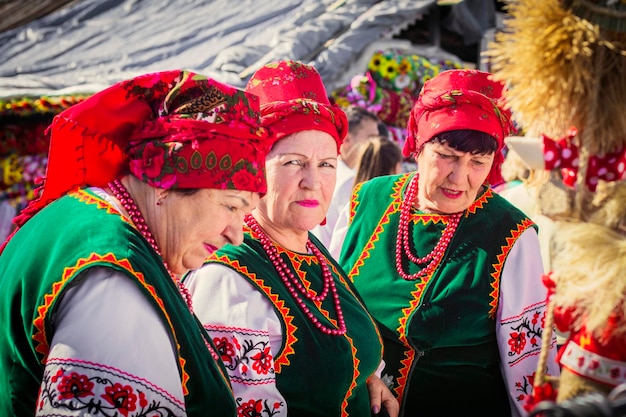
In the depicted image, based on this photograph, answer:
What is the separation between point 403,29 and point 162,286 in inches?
280

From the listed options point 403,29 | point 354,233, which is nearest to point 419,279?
point 354,233

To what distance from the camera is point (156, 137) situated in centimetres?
199

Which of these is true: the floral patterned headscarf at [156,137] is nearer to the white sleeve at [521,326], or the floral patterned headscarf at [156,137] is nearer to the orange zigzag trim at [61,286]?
the orange zigzag trim at [61,286]

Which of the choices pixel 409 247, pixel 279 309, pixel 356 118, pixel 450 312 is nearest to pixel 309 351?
pixel 279 309

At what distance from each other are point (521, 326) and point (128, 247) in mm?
1745

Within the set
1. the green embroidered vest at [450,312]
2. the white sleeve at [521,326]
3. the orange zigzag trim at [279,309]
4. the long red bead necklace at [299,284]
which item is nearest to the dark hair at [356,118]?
the green embroidered vest at [450,312]

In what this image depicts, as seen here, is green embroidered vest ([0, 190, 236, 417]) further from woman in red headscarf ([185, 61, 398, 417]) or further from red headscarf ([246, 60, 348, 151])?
red headscarf ([246, 60, 348, 151])

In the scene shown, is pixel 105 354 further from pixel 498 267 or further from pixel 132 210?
pixel 498 267

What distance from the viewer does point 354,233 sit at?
11.1 ft

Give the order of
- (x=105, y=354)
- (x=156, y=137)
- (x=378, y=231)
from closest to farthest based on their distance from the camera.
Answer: (x=105, y=354) → (x=156, y=137) → (x=378, y=231)

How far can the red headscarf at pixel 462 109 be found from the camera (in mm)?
3078

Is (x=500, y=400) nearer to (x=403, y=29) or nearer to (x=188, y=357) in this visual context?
(x=188, y=357)

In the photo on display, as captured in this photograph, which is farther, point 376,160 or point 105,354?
point 376,160

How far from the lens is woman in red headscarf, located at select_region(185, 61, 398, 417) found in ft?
7.83
